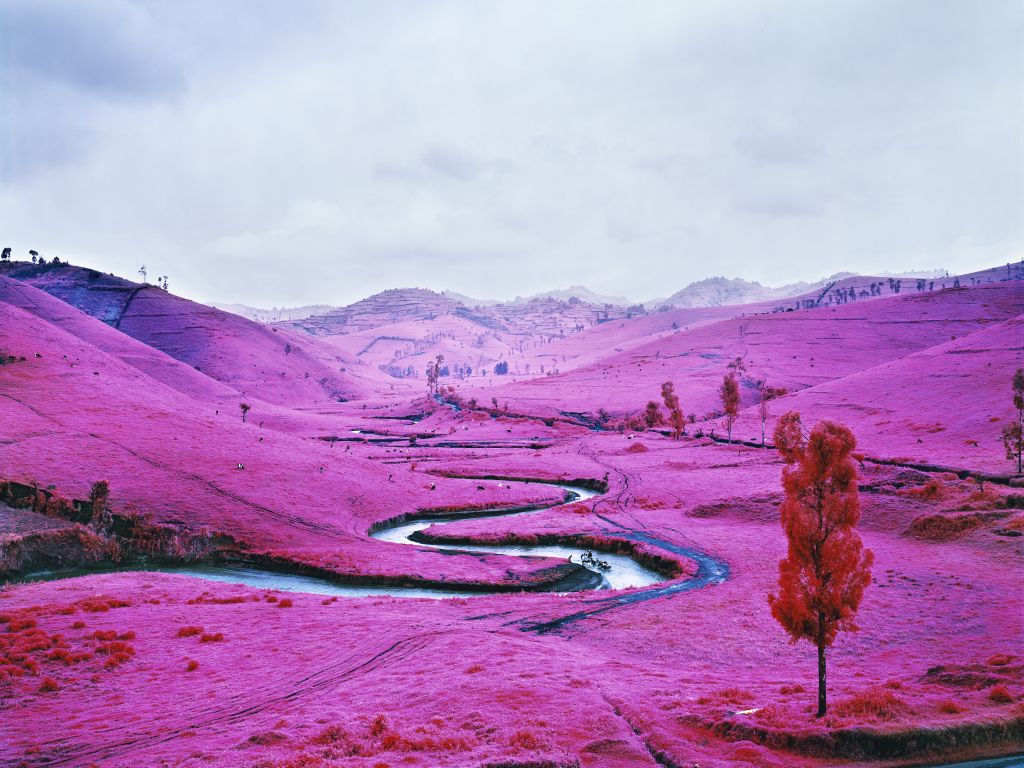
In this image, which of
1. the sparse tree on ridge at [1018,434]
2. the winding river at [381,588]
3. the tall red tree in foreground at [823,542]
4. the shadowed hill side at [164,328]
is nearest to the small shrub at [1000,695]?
the tall red tree in foreground at [823,542]

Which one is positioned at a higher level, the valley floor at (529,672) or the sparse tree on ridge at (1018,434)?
the sparse tree on ridge at (1018,434)

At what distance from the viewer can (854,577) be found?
67.2 ft

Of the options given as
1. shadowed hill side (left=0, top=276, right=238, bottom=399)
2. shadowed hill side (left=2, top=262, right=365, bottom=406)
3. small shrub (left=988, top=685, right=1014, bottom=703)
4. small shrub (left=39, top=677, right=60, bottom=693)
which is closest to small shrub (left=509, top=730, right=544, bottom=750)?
small shrub (left=988, top=685, right=1014, bottom=703)

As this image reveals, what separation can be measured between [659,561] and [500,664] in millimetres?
25329

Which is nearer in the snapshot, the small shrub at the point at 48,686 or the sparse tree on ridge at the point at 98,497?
the small shrub at the point at 48,686

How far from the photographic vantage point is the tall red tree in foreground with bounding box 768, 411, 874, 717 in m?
20.2

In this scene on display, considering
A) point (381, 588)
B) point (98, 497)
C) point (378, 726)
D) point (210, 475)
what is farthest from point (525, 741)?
point (210, 475)

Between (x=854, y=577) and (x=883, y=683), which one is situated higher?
(x=854, y=577)

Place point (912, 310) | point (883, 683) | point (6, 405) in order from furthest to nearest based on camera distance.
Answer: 1. point (912, 310)
2. point (6, 405)
3. point (883, 683)

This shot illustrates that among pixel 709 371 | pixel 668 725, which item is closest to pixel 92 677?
pixel 668 725

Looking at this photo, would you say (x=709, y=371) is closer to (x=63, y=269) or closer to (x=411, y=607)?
(x=411, y=607)

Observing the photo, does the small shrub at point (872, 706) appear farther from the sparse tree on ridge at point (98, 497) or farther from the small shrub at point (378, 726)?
the sparse tree on ridge at point (98, 497)

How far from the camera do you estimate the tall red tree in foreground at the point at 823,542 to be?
20.2m

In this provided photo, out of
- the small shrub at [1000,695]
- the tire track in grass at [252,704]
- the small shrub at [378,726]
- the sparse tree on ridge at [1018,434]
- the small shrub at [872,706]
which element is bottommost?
the tire track in grass at [252,704]
